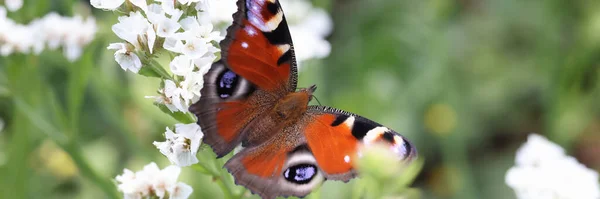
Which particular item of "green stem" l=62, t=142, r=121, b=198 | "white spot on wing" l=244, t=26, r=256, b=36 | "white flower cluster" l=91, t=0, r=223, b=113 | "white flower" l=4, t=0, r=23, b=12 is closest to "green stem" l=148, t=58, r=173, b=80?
"white flower cluster" l=91, t=0, r=223, b=113

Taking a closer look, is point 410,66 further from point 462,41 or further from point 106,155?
point 106,155

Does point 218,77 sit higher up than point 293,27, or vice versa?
point 293,27

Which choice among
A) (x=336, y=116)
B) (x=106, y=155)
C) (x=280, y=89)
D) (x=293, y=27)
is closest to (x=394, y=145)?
(x=336, y=116)

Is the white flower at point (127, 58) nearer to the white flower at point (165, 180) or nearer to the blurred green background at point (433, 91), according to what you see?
the white flower at point (165, 180)

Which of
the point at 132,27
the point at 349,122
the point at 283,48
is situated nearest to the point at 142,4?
the point at 132,27

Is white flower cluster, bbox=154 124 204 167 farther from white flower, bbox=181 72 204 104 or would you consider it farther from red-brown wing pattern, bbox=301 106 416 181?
red-brown wing pattern, bbox=301 106 416 181

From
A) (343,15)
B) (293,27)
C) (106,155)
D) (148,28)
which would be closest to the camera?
(148,28)
